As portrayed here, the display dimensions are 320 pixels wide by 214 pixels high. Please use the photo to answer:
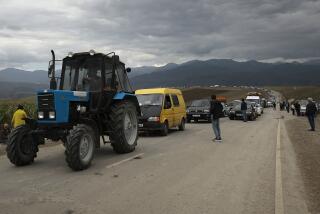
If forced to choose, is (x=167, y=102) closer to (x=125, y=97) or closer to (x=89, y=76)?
(x=125, y=97)

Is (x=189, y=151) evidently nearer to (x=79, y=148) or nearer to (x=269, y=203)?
(x=79, y=148)

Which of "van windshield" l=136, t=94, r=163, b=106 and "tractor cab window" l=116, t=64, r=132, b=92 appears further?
"van windshield" l=136, t=94, r=163, b=106

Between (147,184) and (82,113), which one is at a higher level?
(82,113)

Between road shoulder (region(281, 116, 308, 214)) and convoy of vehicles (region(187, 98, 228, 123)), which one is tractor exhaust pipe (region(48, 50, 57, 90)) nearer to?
road shoulder (region(281, 116, 308, 214))

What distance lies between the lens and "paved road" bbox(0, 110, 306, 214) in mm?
6910

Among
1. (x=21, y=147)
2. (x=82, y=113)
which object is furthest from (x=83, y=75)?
(x=21, y=147)

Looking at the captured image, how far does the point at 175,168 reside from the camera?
10.5m

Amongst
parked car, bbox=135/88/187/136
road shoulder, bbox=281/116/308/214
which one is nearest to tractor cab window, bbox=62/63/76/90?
road shoulder, bbox=281/116/308/214

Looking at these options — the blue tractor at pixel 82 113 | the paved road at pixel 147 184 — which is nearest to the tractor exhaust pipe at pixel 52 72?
the blue tractor at pixel 82 113

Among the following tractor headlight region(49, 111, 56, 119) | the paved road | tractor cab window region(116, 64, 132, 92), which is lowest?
the paved road

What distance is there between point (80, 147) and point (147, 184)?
232 cm

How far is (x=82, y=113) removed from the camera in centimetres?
1141

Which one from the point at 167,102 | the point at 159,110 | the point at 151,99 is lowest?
the point at 159,110

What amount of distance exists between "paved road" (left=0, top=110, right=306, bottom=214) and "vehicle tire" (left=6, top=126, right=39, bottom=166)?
26cm
